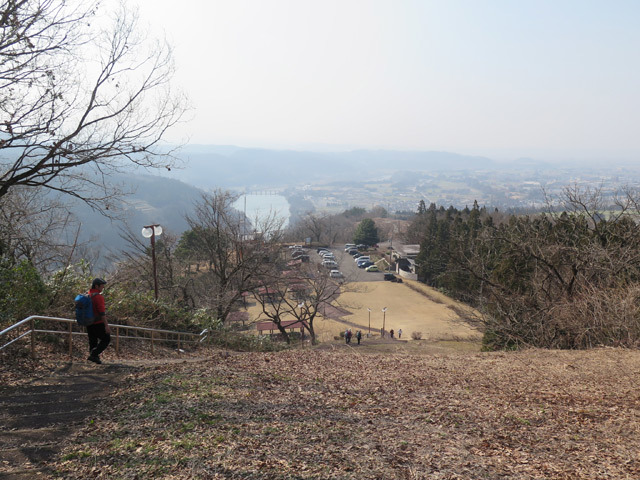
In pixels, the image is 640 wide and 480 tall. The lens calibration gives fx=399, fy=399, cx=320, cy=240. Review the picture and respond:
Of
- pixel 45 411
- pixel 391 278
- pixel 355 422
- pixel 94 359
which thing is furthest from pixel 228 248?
pixel 391 278

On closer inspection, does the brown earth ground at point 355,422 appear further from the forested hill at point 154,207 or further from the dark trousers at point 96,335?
the forested hill at point 154,207

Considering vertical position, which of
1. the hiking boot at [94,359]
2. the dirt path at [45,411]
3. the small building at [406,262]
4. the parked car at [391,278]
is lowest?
the parked car at [391,278]

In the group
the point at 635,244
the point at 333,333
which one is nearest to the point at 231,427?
the point at 635,244

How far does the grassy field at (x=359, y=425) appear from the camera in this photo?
4227 mm

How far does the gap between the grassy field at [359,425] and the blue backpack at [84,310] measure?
1258 mm

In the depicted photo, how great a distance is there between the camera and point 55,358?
24.9ft

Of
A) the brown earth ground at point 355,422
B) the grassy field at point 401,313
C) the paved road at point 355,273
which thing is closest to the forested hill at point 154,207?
the paved road at point 355,273

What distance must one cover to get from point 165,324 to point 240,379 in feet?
23.7

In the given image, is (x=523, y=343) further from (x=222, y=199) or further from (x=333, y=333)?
(x=333, y=333)

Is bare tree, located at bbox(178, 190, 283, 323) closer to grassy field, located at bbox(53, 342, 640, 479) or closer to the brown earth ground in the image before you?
the brown earth ground

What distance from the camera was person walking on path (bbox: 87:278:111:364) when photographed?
7078mm

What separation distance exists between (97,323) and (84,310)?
0.38 m

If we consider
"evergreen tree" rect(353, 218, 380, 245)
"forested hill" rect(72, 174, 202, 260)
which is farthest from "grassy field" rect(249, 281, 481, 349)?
"forested hill" rect(72, 174, 202, 260)

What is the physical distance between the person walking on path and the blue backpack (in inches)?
2.2
